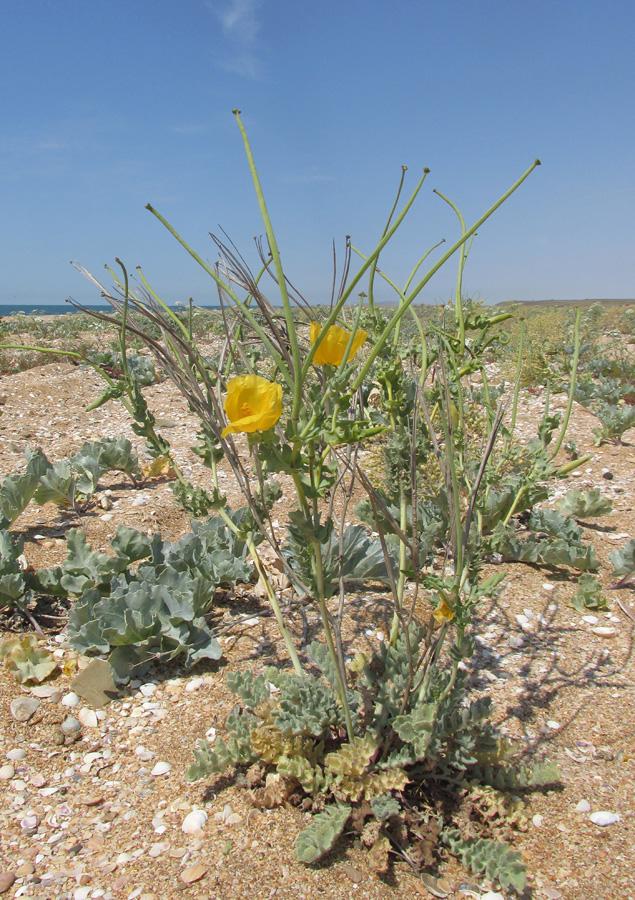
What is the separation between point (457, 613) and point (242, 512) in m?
1.43

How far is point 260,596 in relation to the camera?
8.29 ft

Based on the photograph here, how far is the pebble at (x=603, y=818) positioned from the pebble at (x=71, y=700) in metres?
1.59

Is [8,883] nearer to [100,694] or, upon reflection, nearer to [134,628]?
[100,694]

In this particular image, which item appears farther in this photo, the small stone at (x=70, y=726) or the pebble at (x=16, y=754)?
the small stone at (x=70, y=726)

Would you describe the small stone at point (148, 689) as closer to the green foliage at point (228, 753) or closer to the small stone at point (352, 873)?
the green foliage at point (228, 753)

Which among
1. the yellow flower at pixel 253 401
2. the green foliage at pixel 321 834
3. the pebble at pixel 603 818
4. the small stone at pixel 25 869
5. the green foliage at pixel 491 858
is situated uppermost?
the yellow flower at pixel 253 401

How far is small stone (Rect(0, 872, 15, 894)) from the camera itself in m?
1.31

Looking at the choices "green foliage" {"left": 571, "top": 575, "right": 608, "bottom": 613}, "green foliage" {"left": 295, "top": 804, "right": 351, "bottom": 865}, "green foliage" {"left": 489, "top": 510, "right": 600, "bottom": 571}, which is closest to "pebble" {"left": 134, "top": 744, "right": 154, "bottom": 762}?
"green foliage" {"left": 295, "top": 804, "right": 351, "bottom": 865}

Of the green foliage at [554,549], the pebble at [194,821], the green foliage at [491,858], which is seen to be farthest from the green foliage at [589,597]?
the pebble at [194,821]

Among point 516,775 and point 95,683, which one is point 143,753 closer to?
point 95,683

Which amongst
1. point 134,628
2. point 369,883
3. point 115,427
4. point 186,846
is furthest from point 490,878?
point 115,427

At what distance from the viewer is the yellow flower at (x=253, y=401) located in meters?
0.88

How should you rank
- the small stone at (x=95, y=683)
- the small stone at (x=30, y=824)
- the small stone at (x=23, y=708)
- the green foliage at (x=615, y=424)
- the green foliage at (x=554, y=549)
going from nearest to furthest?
the small stone at (x=30, y=824) < the small stone at (x=23, y=708) < the small stone at (x=95, y=683) < the green foliage at (x=554, y=549) < the green foliage at (x=615, y=424)

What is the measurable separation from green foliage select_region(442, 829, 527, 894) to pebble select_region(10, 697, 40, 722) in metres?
1.31
